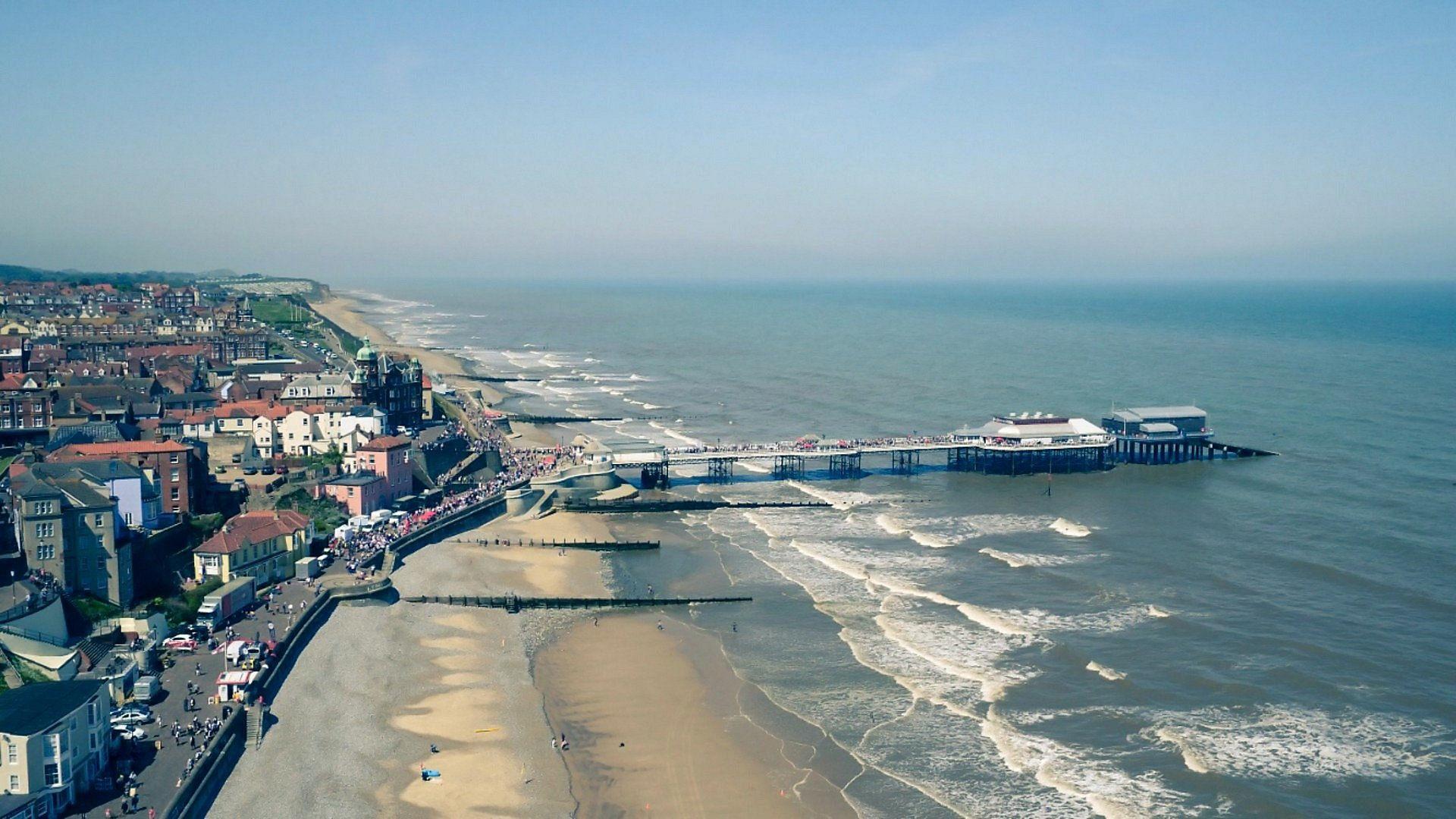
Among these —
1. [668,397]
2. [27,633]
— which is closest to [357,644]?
[27,633]

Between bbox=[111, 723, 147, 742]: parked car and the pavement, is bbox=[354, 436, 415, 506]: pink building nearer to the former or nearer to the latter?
the pavement

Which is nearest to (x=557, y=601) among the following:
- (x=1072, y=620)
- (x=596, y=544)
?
(x=596, y=544)

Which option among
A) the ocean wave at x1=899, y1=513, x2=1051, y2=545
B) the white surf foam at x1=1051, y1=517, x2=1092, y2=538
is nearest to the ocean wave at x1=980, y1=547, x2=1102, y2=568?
the ocean wave at x1=899, y1=513, x2=1051, y2=545

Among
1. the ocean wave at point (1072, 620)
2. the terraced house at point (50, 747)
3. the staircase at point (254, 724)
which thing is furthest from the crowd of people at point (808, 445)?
the terraced house at point (50, 747)

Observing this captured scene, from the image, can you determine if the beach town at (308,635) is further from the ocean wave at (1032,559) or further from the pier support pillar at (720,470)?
the ocean wave at (1032,559)

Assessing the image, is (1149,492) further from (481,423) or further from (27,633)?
(27,633)

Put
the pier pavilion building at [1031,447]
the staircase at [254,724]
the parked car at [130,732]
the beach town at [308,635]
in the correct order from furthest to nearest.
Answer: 1. the pier pavilion building at [1031,447]
2. the staircase at [254,724]
3. the parked car at [130,732]
4. the beach town at [308,635]
